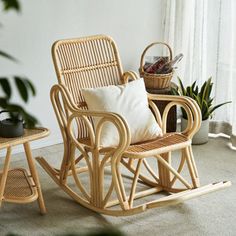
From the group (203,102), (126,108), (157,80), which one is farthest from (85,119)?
(203,102)

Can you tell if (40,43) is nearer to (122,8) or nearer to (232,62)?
(122,8)

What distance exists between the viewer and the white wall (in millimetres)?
3615

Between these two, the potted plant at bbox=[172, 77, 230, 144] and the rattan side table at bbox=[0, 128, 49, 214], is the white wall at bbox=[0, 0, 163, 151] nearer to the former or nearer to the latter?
the potted plant at bbox=[172, 77, 230, 144]

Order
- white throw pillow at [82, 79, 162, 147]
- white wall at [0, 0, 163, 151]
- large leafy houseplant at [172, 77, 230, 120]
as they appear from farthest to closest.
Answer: large leafy houseplant at [172, 77, 230, 120] → white wall at [0, 0, 163, 151] → white throw pillow at [82, 79, 162, 147]

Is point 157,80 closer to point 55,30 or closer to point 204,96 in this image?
point 204,96

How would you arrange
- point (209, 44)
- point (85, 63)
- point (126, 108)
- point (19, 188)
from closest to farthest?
point (19, 188)
point (126, 108)
point (85, 63)
point (209, 44)

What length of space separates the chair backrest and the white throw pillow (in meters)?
0.19

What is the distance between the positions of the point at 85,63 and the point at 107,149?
72 centimetres

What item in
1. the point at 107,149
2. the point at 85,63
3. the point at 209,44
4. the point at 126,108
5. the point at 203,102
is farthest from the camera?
the point at 209,44

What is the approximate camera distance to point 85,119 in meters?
2.75

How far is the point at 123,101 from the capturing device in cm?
297

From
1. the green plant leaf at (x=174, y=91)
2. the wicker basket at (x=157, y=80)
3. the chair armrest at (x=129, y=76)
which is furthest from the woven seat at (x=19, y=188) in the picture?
the green plant leaf at (x=174, y=91)

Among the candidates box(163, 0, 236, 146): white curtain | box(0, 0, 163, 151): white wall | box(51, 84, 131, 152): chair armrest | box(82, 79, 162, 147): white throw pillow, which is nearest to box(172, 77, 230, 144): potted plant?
box(163, 0, 236, 146): white curtain

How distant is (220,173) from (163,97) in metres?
0.74
